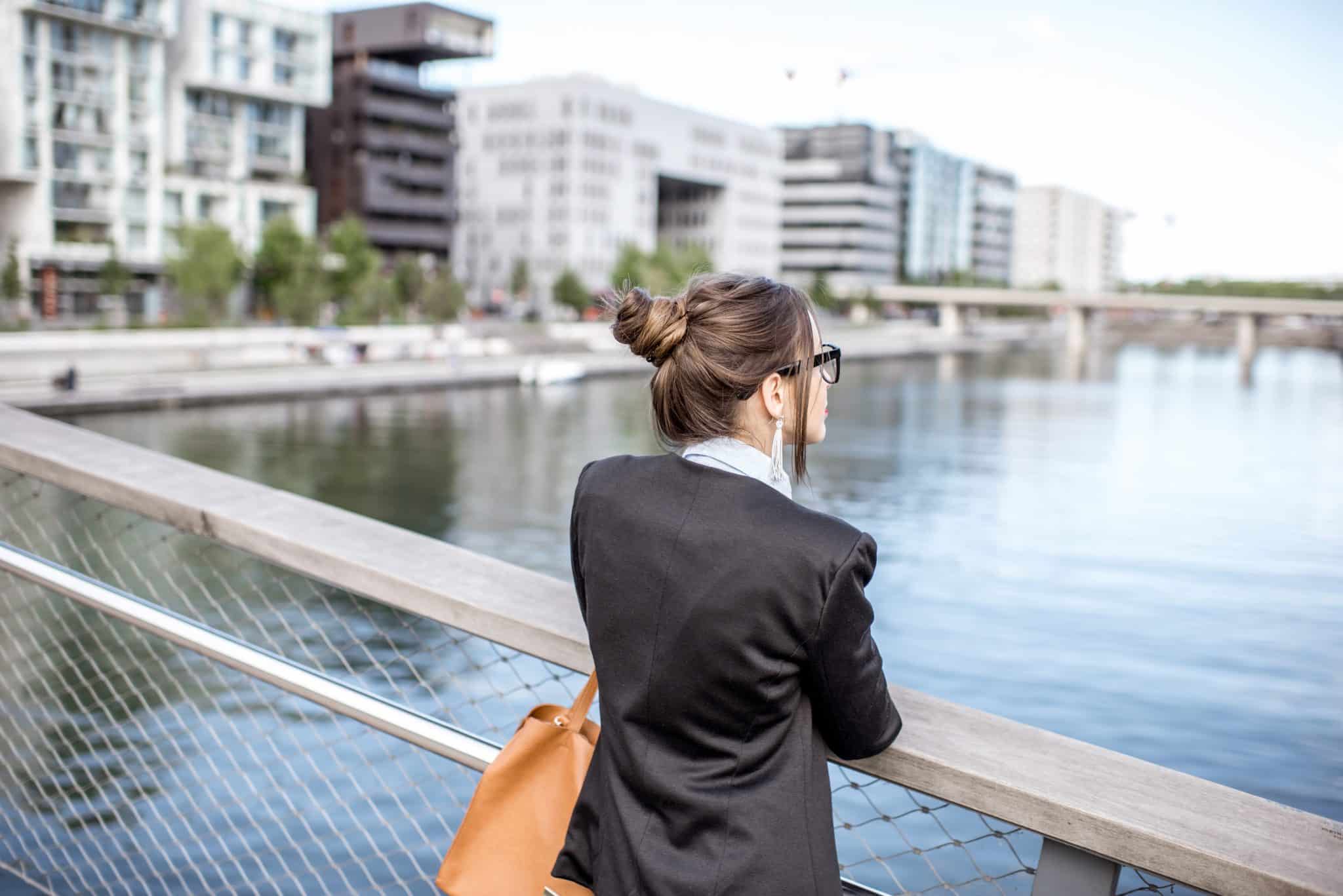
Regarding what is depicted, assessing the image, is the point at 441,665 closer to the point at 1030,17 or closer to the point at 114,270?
the point at 114,270

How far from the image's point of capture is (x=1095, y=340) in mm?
149500

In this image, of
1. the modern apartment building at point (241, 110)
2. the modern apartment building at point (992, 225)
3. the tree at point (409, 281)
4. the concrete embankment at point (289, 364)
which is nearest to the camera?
the concrete embankment at point (289, 364)

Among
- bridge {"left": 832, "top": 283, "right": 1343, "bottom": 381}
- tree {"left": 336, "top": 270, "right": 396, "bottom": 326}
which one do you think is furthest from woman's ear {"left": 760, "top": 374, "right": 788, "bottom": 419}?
bridge {"left": 832, "top": 283, "right": 1343, "bottom": 381}

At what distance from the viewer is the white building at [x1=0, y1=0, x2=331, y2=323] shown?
57.6 meters

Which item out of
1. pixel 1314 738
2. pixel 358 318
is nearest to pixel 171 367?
pixel 358 318

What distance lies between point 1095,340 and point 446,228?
89794mm

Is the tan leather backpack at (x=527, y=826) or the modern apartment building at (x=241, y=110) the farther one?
the modern apartment building at (x=241, y=110)

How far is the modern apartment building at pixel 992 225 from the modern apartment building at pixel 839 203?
2885 centimetres

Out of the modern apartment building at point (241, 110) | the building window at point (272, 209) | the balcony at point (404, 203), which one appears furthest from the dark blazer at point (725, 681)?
the balcony at point (404, 203)

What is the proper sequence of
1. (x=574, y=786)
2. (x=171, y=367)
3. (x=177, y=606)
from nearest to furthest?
(x=574, y=786)
(x=177, y=606)
(x=171, y=367)

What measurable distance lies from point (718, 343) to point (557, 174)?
97209 mm

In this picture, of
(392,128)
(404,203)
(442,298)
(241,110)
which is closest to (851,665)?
(442,298)

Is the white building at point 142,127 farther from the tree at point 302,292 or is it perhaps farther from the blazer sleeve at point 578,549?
the blazer sleeve at point 578,549

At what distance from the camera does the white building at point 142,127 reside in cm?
5762
